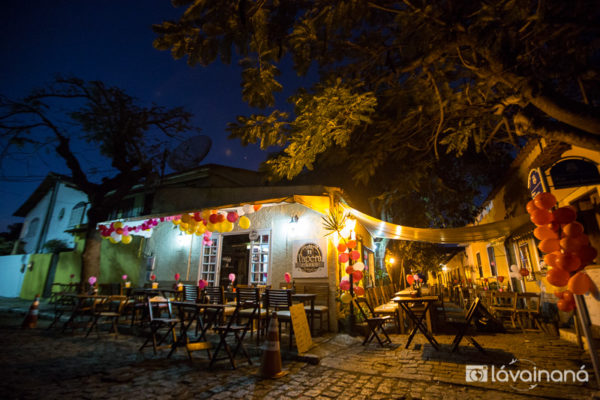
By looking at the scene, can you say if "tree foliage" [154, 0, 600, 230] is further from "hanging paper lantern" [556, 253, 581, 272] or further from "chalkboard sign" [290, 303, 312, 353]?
"chalkboard sign" [290, 303, 312, 353]

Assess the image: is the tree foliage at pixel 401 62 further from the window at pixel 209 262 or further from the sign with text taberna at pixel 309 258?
the window at pixel 209 262

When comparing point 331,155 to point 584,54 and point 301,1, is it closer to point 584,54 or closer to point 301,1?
point 301,1

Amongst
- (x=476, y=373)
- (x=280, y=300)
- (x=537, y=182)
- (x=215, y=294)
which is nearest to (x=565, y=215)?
(x=537, y=182)

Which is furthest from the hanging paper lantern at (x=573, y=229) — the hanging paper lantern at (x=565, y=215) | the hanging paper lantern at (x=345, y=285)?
the hanging paper lantern at (x=345, y=285)

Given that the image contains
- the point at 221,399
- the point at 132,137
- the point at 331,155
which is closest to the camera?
the point at 221,399

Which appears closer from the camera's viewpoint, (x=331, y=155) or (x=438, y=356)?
(x=438, y=356)

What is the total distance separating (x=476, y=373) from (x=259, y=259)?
232 inches

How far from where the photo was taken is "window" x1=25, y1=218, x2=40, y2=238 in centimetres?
1833

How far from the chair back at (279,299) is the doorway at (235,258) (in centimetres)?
406

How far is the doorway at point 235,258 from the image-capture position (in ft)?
29.2

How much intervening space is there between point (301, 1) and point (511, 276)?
37.2ft

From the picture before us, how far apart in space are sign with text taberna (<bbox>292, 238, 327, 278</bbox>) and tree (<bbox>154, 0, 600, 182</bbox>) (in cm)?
321

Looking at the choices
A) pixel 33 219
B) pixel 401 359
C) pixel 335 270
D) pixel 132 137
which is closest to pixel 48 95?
pixel 132 137

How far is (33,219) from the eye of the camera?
62.0 ft
